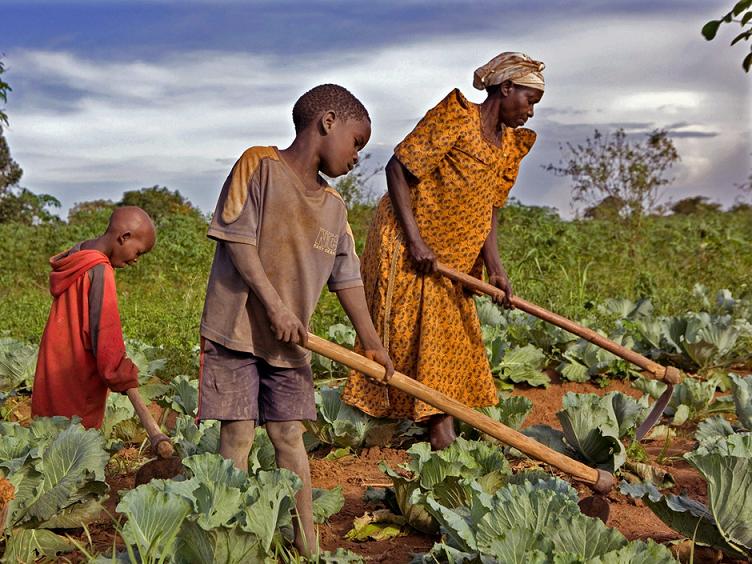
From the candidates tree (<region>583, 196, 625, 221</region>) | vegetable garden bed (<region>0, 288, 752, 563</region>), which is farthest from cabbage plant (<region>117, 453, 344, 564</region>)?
tree (<region>583, 196, 625, 221</region>)

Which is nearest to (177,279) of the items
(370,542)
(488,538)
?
(370,542)

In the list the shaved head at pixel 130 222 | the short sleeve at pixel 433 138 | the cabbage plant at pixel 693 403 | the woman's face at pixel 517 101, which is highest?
the woman's face at pixel 517 101

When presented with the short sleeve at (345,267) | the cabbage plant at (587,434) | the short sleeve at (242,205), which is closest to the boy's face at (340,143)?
the short sleeve at (242,205)

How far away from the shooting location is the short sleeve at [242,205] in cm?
249

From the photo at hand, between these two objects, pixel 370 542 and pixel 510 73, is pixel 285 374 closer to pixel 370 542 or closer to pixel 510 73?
pixel 370 542

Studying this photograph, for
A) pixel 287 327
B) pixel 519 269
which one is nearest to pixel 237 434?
pixel 287 327

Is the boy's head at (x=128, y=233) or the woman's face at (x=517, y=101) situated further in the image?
the woman's face at (x=517, y=101)

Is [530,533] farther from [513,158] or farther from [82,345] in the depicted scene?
[513,158]

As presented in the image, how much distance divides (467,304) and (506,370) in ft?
3.50

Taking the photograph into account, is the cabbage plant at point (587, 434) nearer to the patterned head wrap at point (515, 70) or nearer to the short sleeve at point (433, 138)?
the short sleeve at point (433, 138)

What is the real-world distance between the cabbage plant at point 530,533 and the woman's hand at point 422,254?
139 centimetres

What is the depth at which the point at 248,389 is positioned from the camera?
2617 millimetres

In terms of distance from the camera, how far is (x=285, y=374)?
2684mm

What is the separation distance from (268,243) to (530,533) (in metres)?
1.04
